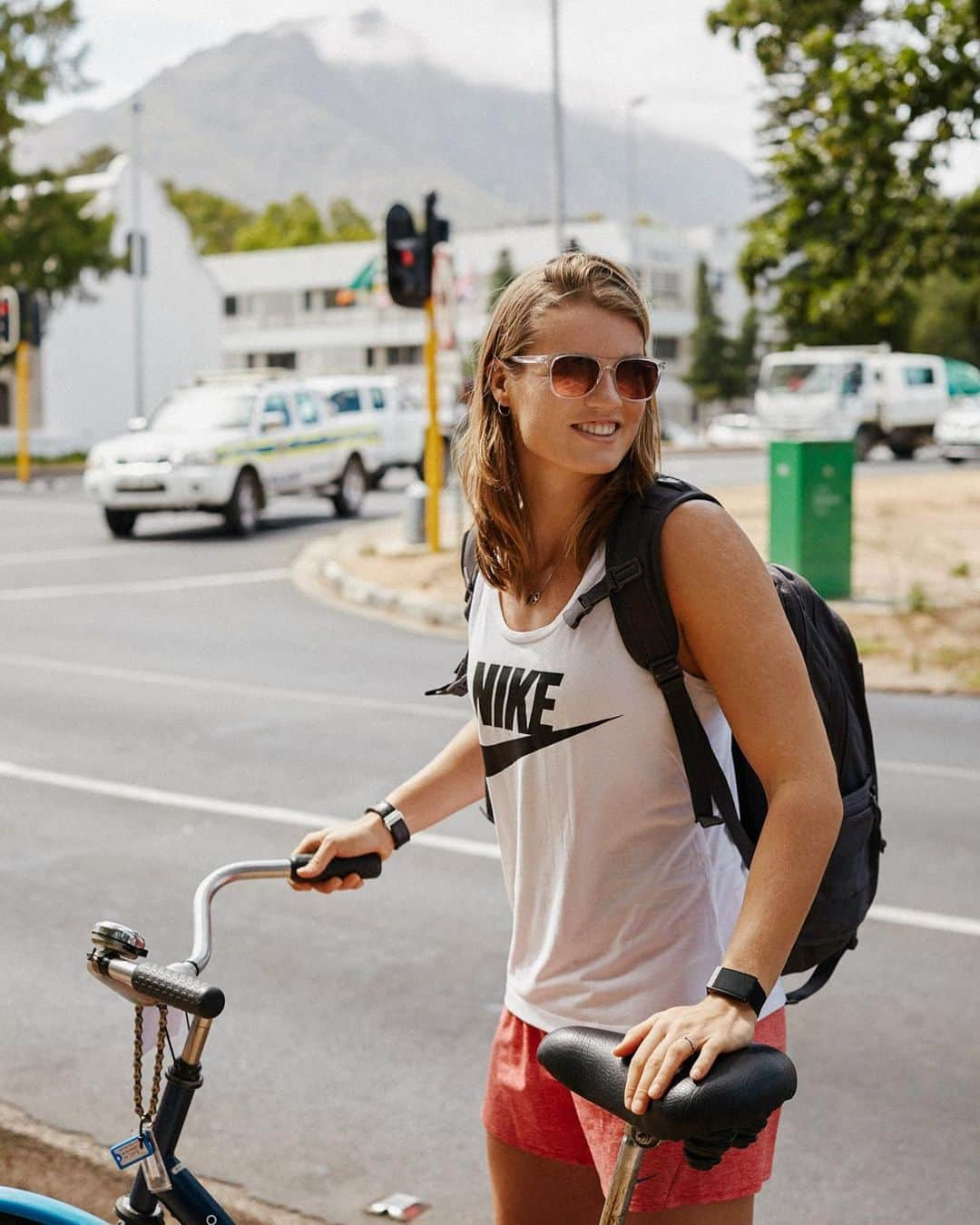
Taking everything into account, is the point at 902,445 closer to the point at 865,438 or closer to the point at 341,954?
the point at 865,438

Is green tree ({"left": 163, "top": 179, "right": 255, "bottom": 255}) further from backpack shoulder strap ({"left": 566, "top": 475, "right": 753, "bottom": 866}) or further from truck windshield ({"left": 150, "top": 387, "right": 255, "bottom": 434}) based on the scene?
backpack shoulder strap ({"left": 566, "top": 475, "right": 753, "bottom": 866})

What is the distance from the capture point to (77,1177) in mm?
3926

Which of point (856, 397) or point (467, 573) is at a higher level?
point (467, 573)

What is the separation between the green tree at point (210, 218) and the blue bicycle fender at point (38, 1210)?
13013cm

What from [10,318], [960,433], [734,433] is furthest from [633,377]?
[734,433]

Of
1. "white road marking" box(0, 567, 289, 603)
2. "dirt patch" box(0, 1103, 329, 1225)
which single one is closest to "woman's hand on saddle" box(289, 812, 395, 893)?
"dirt patch" box(0, 1103, 329, 1225)

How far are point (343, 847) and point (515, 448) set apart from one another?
0.65 meters

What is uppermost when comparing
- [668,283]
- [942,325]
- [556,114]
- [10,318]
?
[556,114]

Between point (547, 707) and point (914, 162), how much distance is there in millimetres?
12973

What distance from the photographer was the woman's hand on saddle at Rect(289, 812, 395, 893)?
2604mm

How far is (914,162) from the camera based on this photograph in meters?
14.2

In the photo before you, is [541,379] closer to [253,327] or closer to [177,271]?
[177,271]

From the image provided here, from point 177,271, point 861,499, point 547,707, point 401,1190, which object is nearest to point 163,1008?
point 547,707

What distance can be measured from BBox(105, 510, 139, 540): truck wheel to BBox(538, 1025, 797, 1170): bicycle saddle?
20699 millimetres
